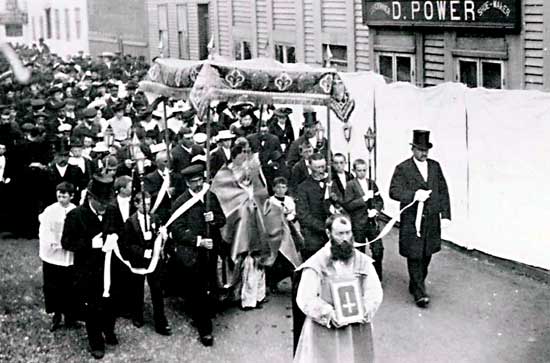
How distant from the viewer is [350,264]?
6852 mm

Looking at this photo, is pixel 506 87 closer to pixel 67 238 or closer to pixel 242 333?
pixel 242 333

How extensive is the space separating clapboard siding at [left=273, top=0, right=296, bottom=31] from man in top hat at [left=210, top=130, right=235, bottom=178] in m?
9.44

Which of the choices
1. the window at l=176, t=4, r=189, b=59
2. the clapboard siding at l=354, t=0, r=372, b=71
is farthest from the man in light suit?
the window at l=176, t=4, r=189, b=59

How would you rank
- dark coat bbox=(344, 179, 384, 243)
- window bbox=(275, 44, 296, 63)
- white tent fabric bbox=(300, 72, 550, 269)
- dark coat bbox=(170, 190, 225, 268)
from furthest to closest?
window bbox=(275, 44, 296, 63)
white tent fabric bbox=(300, 72, 550, 269)
dark coat bbox=(344, 179, 384, 243)
dark coat bbox=(170, 190, 225, 268)

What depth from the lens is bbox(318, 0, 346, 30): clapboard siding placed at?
19.5 metres

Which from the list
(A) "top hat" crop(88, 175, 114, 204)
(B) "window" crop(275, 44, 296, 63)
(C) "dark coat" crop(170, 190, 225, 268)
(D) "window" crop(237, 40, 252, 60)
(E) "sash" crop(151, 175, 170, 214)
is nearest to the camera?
(A) "top hat" crop(88, 175, 114, 204)

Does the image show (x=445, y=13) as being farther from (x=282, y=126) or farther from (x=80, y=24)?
(x=80, y=24)

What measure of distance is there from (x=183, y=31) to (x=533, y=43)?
18.7 m

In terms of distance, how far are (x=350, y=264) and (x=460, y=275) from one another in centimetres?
526

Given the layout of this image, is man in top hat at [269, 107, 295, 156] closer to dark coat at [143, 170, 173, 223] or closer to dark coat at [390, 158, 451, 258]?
dark coat at [143, 170, 173, 223]

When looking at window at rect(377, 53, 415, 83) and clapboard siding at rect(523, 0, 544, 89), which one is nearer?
clapboard siding at rect(523, 0, 544, 89)

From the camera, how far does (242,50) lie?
83.3ft

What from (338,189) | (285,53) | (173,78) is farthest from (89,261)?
(285,53)

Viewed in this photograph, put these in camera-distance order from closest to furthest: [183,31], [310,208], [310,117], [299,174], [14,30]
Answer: [310,208] < [299,174] < [310,117] < [183,31] < [14,30]
